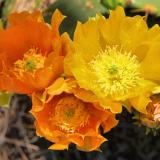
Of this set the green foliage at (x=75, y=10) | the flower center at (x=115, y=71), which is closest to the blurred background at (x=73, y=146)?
the green foliage at (x=75, y=10)

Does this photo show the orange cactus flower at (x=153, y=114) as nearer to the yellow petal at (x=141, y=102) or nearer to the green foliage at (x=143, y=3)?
the yellow petal at (x=141, y=102)

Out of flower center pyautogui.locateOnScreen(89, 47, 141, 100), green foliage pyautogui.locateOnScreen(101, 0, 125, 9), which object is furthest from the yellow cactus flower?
green foliage pyautogui.locateOnScreen(101, 0, 125, 9)

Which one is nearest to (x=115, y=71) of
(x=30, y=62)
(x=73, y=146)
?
(x=30, y=62)

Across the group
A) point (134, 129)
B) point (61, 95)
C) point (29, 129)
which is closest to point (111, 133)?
point (134, 129)

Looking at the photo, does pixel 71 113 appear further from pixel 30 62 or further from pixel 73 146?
pixel 73 146

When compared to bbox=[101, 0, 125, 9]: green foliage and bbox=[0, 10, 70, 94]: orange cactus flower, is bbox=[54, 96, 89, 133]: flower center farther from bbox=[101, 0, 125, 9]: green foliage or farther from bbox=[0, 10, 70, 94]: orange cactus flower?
bbox=[101, 0, 125, 9]: green foliage
